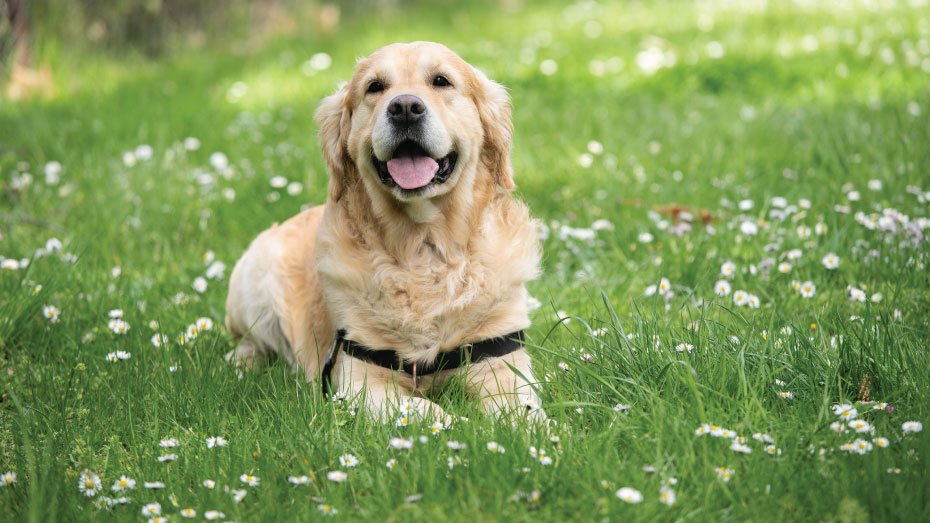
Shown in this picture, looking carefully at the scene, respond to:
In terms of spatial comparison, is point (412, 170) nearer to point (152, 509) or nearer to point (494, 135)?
point (494, 135)

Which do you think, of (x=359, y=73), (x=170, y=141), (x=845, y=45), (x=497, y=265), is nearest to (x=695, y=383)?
(x=497, y=265)

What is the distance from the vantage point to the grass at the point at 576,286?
7.46ft

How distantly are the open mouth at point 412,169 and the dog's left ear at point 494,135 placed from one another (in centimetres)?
29

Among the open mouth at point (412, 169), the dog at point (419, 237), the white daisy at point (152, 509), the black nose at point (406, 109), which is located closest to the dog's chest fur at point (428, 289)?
the dog at point (419, 237)

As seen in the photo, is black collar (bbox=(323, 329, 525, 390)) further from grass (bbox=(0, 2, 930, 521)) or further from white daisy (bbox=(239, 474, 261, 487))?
white daisy (bbox=(239, 474, 261, 487))

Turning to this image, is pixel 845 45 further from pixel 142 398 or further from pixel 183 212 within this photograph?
pixel 142 398

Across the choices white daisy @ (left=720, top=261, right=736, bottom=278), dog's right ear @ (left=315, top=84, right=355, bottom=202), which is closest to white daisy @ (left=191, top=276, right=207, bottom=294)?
dog's right ear @ (left=315, top=84, right=355, bottom=202)

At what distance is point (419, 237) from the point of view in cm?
327

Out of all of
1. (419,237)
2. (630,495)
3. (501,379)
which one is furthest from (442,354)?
(630,495)

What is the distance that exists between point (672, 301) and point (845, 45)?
15.1ft

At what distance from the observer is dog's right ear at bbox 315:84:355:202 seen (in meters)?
3.42

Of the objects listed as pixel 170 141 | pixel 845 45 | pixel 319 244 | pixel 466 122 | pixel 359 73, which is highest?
pixel 845 45

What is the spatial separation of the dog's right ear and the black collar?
23.9 inches

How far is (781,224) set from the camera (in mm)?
4406
